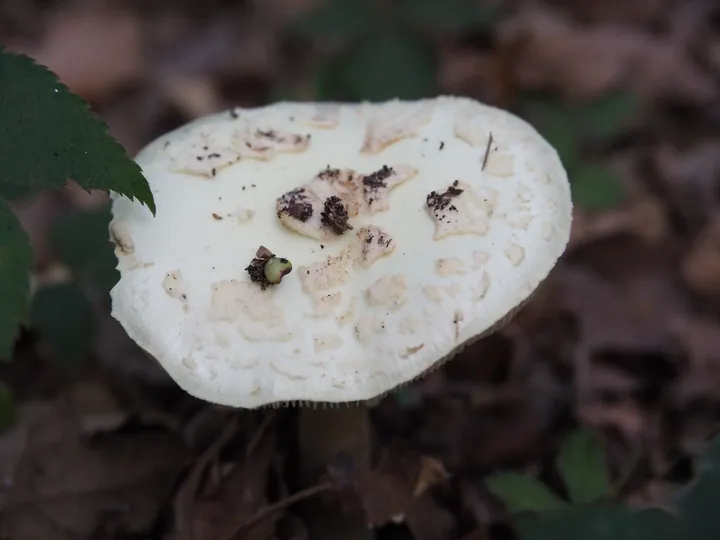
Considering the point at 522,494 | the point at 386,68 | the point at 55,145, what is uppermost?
the point at 55,145

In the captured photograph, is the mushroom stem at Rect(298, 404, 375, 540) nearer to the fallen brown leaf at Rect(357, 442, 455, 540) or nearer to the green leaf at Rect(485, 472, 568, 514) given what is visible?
the fallen brown leaf at Rect(357, 442, 455, 540)

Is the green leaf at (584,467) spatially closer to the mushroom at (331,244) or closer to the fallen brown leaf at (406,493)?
the fallen brown leaf at (406,493)

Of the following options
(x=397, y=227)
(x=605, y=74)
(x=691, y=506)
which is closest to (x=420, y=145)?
(x=397, y=227)

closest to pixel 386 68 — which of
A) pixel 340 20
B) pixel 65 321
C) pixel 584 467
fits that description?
pixel 340 20

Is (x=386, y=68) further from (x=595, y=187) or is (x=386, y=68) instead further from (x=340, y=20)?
(x=595, y=187)

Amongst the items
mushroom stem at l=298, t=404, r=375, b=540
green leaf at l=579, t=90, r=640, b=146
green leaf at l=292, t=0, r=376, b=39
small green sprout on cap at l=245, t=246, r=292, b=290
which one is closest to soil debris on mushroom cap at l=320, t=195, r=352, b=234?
small green sprout on cap at l=245, t=246, r=292, b=290

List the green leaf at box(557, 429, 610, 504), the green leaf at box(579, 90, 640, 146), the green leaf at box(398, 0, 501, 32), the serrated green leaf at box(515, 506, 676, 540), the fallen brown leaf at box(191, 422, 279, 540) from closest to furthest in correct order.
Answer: the serrated green leaf at box(515, 506, 676, 540) < the fallen brown leaf at box(191, 422, 279, 540) < the green leaf at box(557, 429, 610, 504) < the green leaf at box(398, 0, 501, 32) < the green leaf at box(579, 90, 640, 146)
